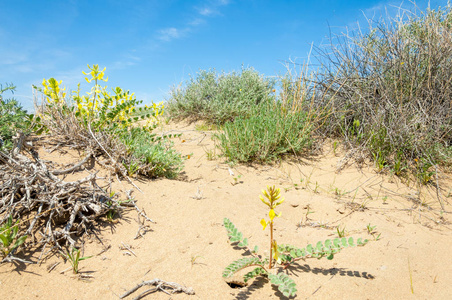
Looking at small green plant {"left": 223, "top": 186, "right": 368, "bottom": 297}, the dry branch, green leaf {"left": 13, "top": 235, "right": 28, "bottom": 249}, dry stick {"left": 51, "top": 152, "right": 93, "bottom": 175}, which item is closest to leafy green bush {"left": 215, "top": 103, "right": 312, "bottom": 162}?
dry stick {"left": 51, "top": 152, "right": 93, "bottom": 175}

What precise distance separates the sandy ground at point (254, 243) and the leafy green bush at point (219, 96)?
117 inches

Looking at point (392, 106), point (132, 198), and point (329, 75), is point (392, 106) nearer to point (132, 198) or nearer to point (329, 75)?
point (329, 75)

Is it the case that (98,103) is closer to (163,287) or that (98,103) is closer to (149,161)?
(149,161)

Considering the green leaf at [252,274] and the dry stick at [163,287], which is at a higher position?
the green leaf at [252,274]

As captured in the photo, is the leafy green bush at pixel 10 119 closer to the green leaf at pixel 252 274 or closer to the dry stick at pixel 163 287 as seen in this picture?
the dry stick at pixel 163 287

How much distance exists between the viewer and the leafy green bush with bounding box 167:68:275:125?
6.52 m

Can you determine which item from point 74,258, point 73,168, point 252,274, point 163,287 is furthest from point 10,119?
point 252,274

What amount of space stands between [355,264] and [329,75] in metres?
4.07

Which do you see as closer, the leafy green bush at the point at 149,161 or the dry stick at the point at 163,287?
the dry stick at the point at 163,287

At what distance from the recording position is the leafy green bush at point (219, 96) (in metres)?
6.52

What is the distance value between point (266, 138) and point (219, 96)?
2886 mm

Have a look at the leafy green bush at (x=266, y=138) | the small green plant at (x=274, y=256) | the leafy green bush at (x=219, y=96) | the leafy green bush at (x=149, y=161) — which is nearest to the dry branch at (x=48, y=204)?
the leafy green bush at (x=149, y=161)

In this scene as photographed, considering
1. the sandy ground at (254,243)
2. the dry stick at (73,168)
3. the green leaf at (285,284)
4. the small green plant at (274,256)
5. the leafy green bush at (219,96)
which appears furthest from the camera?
the leafy green bush at (219,96)

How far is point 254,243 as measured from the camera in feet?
7.10
